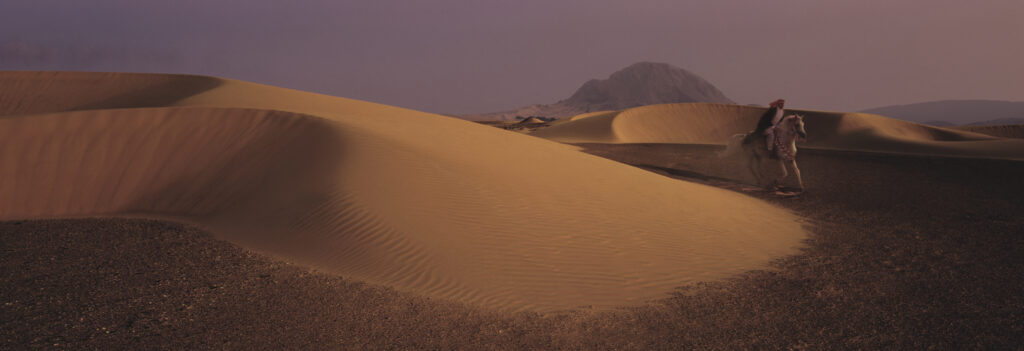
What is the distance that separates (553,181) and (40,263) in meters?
7.80

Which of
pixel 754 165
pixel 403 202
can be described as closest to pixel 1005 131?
pixel 754 165

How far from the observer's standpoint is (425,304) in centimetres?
494

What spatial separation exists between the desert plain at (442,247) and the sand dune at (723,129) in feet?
85.2

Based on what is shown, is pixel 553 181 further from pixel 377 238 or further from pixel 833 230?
pixel 833 230

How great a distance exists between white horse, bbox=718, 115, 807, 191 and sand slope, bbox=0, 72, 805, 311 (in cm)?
202

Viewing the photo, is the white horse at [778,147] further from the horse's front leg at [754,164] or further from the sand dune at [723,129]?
the sand dune at [723,129]

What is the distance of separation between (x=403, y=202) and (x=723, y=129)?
137ft

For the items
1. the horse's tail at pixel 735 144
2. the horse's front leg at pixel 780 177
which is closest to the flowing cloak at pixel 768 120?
the horse's tail at pixel 735 144

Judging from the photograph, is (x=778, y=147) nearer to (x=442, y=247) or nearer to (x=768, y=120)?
(x=768, y=120)

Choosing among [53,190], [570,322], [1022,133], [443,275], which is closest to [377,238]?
[443,275]

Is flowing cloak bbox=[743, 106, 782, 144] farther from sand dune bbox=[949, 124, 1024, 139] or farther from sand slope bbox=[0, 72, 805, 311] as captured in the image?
sand dune bbox=[949, 124, 1024, 139]

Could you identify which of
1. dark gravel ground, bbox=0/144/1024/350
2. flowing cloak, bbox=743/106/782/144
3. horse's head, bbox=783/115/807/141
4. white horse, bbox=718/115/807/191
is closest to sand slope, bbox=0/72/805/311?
dark gravel ground, bbox=0/144/1024/350

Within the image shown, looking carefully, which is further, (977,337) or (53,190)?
(53,190)

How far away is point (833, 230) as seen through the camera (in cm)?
884
